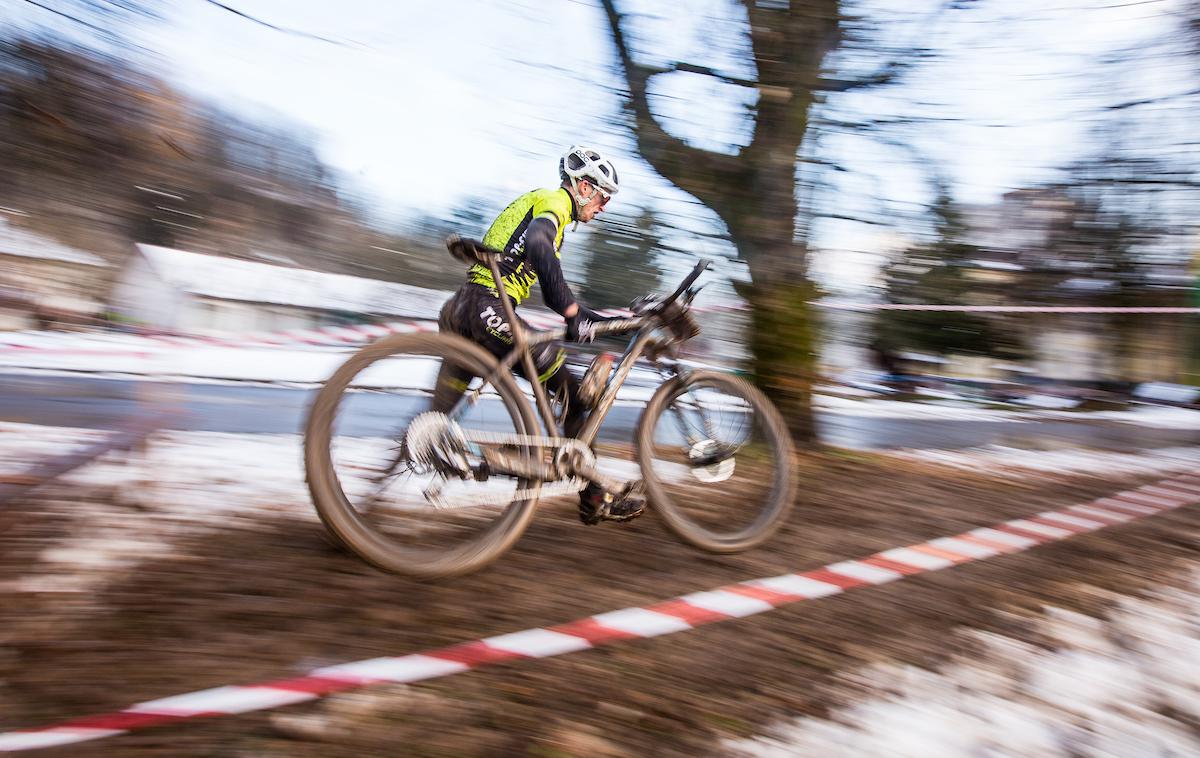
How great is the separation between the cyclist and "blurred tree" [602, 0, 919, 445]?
7.74 feet

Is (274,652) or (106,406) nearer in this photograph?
(274,652)

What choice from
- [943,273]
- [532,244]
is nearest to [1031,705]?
[532,244]

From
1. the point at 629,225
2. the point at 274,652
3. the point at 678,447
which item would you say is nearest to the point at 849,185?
the point at 629,225

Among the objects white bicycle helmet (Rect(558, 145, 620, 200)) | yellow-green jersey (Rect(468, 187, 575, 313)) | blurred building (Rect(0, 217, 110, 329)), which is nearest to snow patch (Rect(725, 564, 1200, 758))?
yellow-green jersey (Rect(468, 187, 575, 313))

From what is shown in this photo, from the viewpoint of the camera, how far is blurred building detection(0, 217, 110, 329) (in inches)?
135

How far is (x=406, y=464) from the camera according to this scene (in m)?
3.29

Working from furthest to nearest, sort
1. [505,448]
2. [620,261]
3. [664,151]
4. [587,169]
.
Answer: [620,261] → [664,151] → [587,169] → [505,448]

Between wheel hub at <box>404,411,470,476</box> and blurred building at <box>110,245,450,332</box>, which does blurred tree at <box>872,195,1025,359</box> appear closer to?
blurred building at <box>110,245,450,332</box>

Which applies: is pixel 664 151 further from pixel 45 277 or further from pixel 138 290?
pixel 45 277

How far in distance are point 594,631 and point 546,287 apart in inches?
55.7

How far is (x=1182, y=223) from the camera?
7855mm

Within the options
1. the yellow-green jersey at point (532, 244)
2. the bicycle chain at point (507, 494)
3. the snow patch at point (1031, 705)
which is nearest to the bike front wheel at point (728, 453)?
the bicycle chain at point (507, 494)

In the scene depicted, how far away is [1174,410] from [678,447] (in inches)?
861

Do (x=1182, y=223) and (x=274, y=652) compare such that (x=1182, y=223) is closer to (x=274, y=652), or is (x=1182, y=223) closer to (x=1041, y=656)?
(x=1041, y=656)
